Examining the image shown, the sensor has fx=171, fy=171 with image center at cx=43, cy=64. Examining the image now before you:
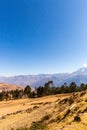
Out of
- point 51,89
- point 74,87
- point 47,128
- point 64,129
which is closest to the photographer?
point 64,129

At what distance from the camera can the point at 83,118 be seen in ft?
50.1

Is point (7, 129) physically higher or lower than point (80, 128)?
lower

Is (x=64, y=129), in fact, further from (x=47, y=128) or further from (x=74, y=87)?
(x=74, y=87)

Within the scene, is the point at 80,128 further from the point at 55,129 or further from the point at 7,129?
the point at 7,129

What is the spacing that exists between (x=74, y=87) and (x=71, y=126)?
12318 centimetres

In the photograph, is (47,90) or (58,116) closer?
(58,116)

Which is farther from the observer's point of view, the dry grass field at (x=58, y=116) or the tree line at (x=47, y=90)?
the tree line at (x=47, y=90)

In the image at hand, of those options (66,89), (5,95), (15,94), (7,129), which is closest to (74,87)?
(66,89)

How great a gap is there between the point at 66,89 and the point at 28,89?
1317 inches

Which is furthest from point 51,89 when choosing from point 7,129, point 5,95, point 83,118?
point 83,118

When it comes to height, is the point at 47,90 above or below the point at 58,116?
above

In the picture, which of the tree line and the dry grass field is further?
the tree line

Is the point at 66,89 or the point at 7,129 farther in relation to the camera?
the point at 66,89

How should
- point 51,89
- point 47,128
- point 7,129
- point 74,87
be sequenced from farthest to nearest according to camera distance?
point 51,89, point 74,87, point 7,129, point 47,128
